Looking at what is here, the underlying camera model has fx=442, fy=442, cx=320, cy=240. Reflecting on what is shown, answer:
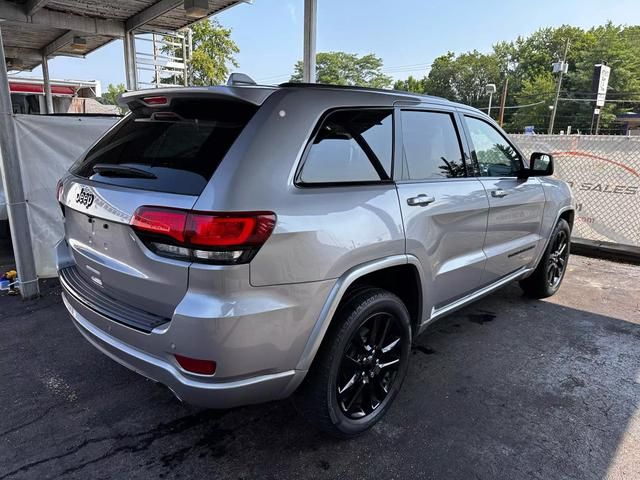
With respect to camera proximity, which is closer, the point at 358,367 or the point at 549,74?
the point at 358,367

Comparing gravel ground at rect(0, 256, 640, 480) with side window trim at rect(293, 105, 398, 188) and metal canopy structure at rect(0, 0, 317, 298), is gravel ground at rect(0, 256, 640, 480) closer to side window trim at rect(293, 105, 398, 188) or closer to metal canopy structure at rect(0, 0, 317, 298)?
metal canopy structure at rect(0, 0, 317, 298)

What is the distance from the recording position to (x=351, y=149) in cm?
233

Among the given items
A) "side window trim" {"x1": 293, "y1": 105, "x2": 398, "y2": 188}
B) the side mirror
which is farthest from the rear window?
the side mirror

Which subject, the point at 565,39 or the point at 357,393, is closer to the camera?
the point at 357,393

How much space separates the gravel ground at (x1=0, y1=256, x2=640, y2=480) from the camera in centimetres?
225

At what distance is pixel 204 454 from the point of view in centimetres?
232

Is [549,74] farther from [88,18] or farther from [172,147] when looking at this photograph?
[172,147]

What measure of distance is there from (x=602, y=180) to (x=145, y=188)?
656 cm

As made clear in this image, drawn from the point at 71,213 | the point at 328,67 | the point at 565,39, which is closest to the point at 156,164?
the point at 71,213

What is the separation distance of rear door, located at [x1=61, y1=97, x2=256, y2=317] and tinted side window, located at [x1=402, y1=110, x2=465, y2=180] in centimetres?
111

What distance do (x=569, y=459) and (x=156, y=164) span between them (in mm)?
2599

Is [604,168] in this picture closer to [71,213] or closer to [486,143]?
[486,143]

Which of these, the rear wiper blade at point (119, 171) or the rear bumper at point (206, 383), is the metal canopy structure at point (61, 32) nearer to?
the rear wiper blade at point (119, 171)

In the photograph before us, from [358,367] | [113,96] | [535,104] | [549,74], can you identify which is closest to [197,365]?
[358,367]
